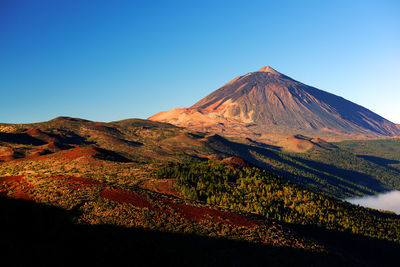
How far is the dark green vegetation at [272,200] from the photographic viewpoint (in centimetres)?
7081

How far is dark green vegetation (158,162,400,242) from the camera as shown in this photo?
7081 cm

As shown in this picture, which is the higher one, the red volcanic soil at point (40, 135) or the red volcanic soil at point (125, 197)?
the red volcanic soil at point (40, 135)

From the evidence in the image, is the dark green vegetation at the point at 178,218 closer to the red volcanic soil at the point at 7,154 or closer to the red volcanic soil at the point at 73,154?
the red volcanic soil at the point at 73,154

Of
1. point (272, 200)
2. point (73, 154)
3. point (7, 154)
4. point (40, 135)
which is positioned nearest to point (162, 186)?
point (272, 200)

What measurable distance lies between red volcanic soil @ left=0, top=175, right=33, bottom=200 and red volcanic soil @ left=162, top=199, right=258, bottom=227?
23745mm

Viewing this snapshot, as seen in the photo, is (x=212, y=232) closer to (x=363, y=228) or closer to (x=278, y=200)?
(x=278, y=200)

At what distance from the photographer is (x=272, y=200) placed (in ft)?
258

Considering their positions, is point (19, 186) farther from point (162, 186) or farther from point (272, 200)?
point (272, 200)

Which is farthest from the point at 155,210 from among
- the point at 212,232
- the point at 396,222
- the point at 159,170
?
the point at 396,222

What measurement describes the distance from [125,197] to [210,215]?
15.1 m

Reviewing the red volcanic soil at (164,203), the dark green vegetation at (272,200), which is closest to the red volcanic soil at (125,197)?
the red volcanic soil at (164,203)

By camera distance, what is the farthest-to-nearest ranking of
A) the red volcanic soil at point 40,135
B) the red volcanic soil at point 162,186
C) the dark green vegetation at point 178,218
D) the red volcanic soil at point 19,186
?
the red volcanic soil at point 40,135 → the red volcanic soil at point 162,186 → the red volcanic soil at point 19,186 → the dark green vegetation at point 178,218

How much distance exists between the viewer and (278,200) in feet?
262

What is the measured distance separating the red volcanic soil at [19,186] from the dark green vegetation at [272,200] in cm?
3240
